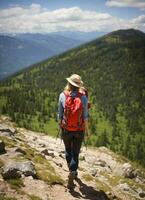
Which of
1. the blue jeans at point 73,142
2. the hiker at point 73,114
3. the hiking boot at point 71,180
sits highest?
the hiker at point 73,114

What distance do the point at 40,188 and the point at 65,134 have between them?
294cm

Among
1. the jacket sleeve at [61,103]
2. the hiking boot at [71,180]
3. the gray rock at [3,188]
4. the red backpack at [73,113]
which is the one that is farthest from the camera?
the hiking boot at [71,180]

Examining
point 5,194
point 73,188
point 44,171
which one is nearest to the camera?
point 5,194

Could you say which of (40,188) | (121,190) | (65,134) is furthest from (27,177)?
(121,190)

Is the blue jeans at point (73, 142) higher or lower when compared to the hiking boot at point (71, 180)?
higher

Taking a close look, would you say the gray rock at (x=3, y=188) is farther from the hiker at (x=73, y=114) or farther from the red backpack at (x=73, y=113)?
the red backpack at (x=73, y=113)

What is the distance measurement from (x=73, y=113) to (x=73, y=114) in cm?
5

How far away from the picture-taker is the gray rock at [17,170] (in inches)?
592

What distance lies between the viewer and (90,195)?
16438 mm

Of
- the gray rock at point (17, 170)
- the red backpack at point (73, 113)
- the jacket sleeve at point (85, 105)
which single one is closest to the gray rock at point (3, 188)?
the gray rock at point (17, 170)

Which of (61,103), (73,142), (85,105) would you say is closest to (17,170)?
(73,142)

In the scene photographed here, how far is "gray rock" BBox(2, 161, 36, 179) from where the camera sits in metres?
15.0

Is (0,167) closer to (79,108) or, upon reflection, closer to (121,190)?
(79,108)

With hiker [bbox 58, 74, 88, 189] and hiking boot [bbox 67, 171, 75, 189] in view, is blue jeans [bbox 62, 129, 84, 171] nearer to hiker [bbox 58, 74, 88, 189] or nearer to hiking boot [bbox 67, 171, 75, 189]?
hiker [bbox 58, 74, 88, 189]
